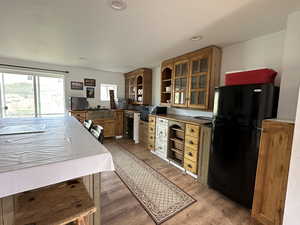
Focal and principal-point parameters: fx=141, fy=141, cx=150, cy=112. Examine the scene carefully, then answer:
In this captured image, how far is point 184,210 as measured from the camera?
166 cm

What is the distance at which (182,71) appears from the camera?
291 centimetres

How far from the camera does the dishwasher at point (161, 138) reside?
2.99 metres

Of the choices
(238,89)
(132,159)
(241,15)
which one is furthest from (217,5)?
(132,159)

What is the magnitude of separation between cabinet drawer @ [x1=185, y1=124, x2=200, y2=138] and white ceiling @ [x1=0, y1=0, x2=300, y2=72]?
1.36 metres

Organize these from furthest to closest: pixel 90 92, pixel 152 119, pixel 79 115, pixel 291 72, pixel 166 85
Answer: pixel 90 92 < pixel 79 115 < pixel 166 85 < pixel 152 119 < pixel 291 72

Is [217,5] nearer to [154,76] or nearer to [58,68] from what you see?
[154,76]

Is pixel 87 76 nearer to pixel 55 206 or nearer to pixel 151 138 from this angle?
pixel 151 138

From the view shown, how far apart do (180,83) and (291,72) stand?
1687 mm

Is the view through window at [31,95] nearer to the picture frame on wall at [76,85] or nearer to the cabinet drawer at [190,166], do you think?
the picture frame on wall at [76,85]

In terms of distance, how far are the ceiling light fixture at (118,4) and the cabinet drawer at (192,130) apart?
6.15 feet

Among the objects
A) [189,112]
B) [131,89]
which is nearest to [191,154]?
[189,112]

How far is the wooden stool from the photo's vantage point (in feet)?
2.55

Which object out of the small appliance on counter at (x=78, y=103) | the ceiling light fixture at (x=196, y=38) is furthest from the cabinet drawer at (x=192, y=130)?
the small appliance on counter at (x=78, y=103)

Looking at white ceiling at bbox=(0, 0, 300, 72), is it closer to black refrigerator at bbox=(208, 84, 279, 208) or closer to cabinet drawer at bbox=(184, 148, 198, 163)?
black refrigerator at bbox=(208, 84, 279, 208)
